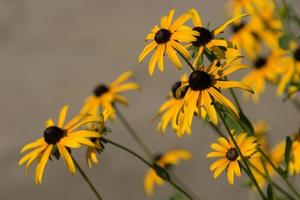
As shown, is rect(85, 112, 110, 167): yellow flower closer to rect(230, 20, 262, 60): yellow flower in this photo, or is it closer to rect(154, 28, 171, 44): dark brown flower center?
rect(154, 28, 171, 44): dark brown flower center

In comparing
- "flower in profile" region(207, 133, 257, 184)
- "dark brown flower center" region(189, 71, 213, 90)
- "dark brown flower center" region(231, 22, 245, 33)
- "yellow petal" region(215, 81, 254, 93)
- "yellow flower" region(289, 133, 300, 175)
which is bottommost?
"yellow flower" region(289, 133, 300, 175)

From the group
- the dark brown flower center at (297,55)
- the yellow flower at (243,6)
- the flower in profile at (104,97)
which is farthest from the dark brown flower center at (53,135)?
the yellow flower at (243,6)

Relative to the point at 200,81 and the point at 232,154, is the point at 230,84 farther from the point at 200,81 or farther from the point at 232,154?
the point at 232,154

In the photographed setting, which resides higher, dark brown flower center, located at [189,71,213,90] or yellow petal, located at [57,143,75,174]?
yellow petal, located at [57,143,75,174]

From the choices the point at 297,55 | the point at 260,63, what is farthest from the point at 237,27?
the point at 297,55

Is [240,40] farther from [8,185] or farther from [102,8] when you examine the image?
[102,8]

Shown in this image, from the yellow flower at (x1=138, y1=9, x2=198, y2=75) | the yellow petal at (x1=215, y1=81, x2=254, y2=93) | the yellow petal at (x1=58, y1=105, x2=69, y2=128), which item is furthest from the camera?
the yellow petal at (x1=58, y1=105, x2=69, y2=128)

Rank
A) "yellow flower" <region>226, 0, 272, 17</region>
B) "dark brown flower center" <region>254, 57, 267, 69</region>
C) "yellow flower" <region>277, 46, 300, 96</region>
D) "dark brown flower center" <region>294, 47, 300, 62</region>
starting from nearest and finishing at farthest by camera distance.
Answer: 1. "yellow flower" <region>277, 46, 300, 96</region>
2. "dark brown flower center" <region>294, 47, 300, 62</region>
3. "dark brown flower center" <region>254, 57, 267, 69</region>
4. "yellow flower" <region>226, 0, 272, 17</region>

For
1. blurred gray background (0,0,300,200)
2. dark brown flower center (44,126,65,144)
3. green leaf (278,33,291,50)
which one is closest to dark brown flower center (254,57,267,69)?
blurred gray background (0,0,300,200)
